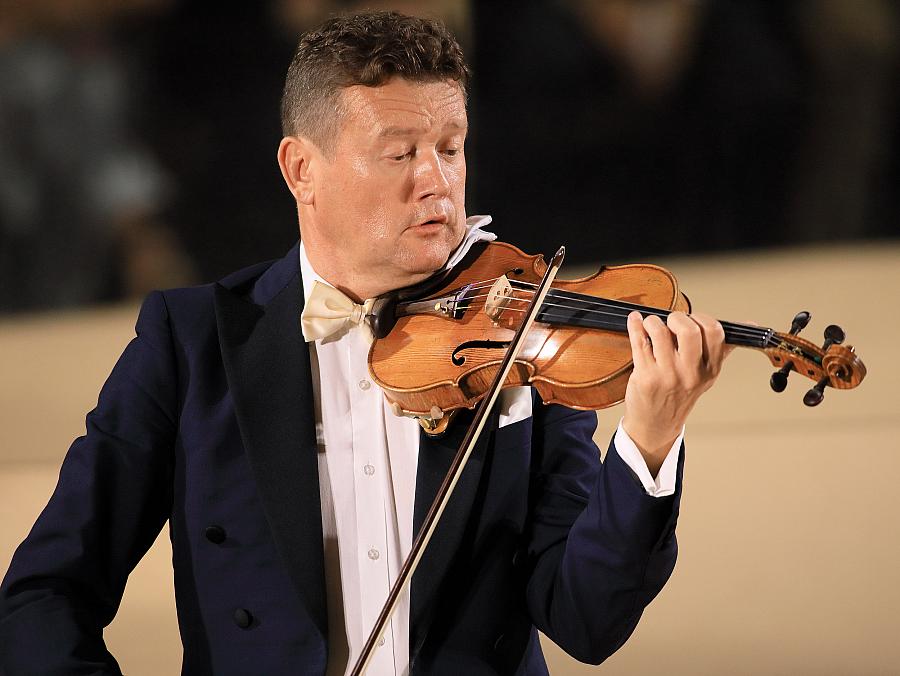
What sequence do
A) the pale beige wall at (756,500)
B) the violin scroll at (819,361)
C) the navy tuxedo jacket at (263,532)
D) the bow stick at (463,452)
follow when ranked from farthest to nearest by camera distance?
1. the pale beige wall at (756,500)
2. the navy tuxedo jacket at (263,532)
3. the bow stick at (463,452)
4. the violin scroll at (819,361)

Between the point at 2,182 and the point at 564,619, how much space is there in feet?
11.7

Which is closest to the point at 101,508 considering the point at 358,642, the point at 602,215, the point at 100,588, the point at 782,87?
the point at 100,588

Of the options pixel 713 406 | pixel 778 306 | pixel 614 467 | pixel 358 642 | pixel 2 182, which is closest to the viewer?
pixel 614 467

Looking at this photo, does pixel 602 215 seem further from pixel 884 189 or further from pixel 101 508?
pixel 101 508

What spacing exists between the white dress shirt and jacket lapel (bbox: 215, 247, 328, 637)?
0.12ft

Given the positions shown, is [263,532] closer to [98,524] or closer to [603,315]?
[98,524]

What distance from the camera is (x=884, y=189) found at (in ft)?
15.2

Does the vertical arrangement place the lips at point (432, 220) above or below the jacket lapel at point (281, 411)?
above

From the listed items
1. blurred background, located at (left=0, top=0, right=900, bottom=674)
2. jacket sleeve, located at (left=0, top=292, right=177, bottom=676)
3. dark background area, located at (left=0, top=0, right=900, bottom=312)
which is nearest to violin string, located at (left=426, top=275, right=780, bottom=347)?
jacket sleeve, located at (left=0, top=292, right=177, bottom=676)

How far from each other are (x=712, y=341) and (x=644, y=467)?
0.52 ft

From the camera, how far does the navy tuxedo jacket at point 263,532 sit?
4.57 ft

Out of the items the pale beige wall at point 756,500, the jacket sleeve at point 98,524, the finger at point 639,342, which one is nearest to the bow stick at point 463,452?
the finger at point 639,342

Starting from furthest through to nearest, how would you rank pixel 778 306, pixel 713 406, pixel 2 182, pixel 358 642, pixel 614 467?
pixel 2 182 < pixel 778 306 < pixel 713 406 < pixel 358 642 < pixel 614 467

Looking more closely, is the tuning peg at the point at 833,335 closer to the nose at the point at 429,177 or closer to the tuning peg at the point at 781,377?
the tuning peg at the point at 781,377
